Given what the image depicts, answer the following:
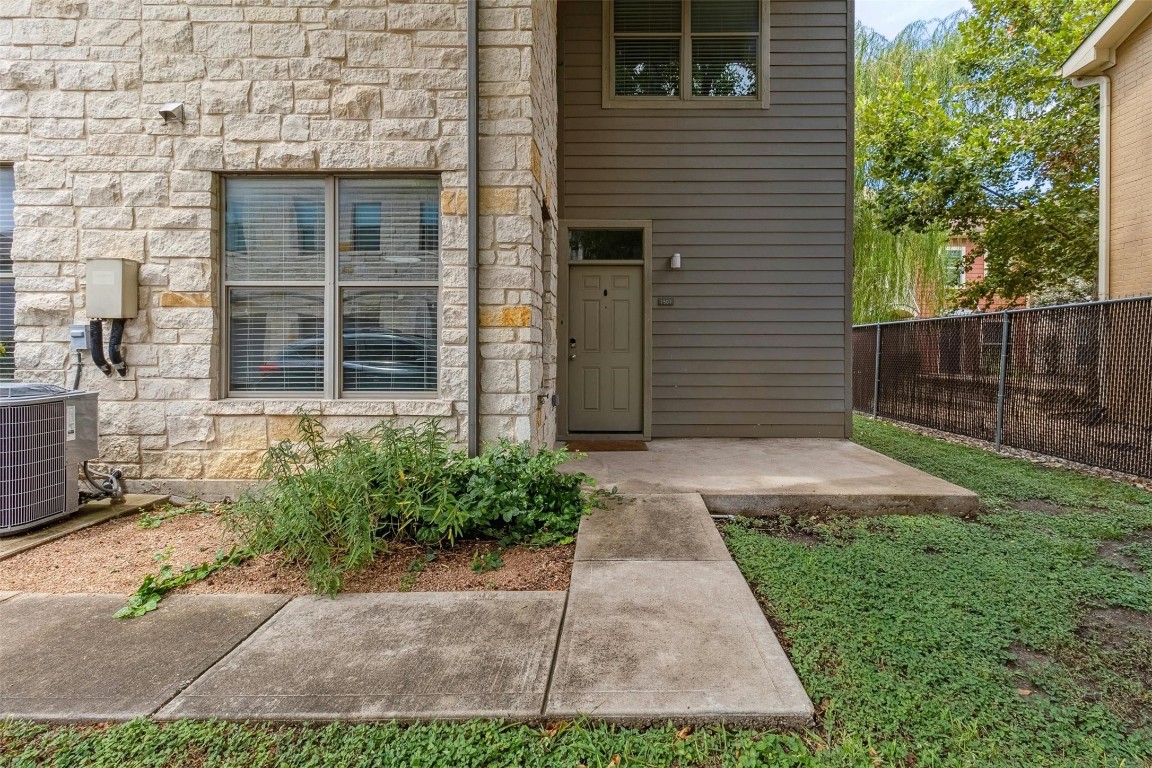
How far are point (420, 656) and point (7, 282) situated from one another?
380 centimetres

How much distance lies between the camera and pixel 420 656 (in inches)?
73.1

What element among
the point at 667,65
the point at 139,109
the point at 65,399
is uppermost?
the point at 667,65

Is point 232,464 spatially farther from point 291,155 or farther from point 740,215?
point 740,215

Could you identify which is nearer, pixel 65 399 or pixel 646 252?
pixel 65 399

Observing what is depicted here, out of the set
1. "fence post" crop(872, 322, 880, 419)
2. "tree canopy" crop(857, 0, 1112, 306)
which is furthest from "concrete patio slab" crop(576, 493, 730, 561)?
"tree canopy" crop(857, 0, 1112, 306)

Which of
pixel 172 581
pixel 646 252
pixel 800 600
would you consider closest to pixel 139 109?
pixel 172 581

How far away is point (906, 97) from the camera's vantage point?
11.7 metres

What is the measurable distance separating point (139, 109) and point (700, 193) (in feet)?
14.9

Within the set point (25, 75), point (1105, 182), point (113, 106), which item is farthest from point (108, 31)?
point (1105, 182)

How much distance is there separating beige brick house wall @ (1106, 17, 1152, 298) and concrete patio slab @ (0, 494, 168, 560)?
973cm

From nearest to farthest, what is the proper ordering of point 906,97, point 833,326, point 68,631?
1. point 68,631
2. point 833,326
3. point 906,97

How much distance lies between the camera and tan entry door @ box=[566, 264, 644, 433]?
576cm

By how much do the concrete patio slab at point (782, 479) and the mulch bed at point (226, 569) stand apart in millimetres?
1276

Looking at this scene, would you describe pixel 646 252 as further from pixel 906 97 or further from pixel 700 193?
pixel 906 97
